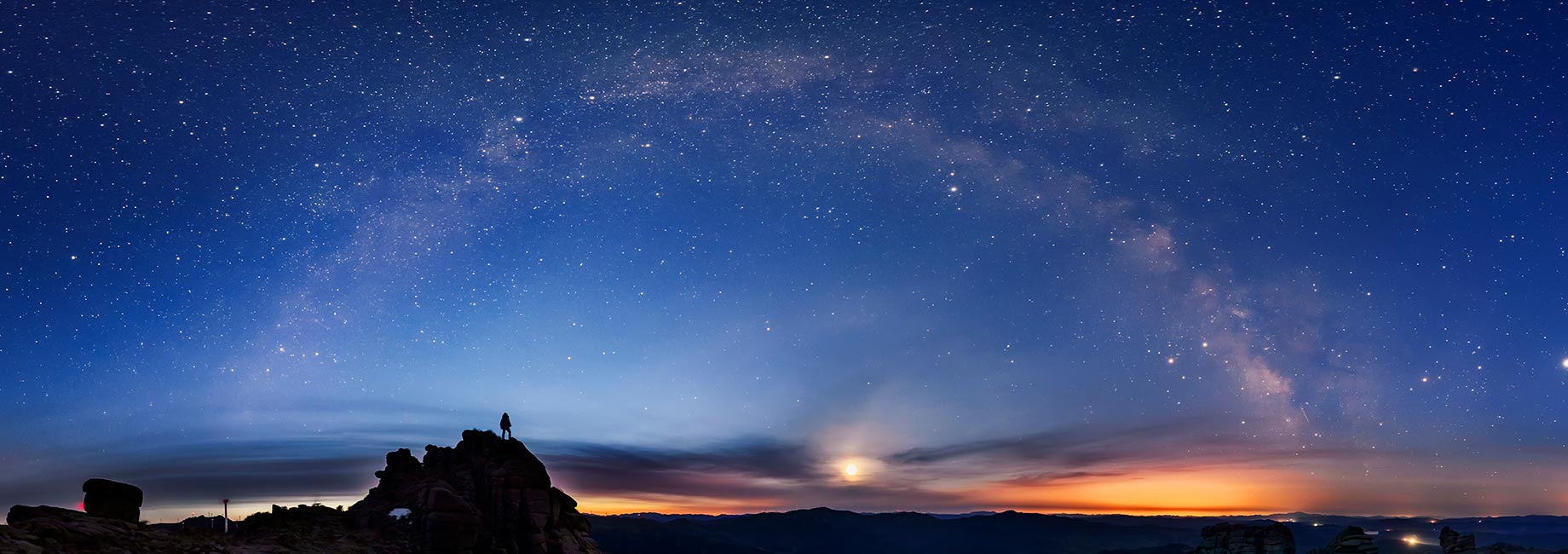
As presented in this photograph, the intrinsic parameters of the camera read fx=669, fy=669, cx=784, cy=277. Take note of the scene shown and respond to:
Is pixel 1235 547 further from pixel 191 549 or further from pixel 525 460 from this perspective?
pixel 191 549

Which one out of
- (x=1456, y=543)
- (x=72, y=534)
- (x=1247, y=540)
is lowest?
(x=1247, y=540)

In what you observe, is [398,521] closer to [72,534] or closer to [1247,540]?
[72,534]

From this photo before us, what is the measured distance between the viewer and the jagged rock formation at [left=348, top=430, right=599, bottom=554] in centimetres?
4025

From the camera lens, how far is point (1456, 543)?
3460 inches

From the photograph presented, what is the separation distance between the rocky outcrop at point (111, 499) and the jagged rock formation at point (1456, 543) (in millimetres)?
124785

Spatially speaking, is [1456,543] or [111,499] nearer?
[111,499]

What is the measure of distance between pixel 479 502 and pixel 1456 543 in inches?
4674

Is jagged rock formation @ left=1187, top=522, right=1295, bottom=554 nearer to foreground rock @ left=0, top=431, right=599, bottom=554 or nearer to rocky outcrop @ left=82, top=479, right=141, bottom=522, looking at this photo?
foreground rock @ left=0, top=431, right=599, bottom=554

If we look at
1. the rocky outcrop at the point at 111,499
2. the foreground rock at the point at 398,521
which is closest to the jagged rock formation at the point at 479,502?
the foreground rock at the point at 398,521

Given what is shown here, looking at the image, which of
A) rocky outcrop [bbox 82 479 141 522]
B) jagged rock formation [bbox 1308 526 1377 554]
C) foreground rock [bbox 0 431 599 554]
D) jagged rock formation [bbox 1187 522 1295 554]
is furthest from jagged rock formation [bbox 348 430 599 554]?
jagged rock formation [bbox 1187 522 1295 554]

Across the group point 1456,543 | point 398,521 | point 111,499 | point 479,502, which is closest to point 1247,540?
point 1456,543

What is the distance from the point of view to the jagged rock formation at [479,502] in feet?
132

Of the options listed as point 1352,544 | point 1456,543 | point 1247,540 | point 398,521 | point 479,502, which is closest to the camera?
point 398,521

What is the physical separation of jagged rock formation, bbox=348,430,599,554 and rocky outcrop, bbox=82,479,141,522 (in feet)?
50.1
